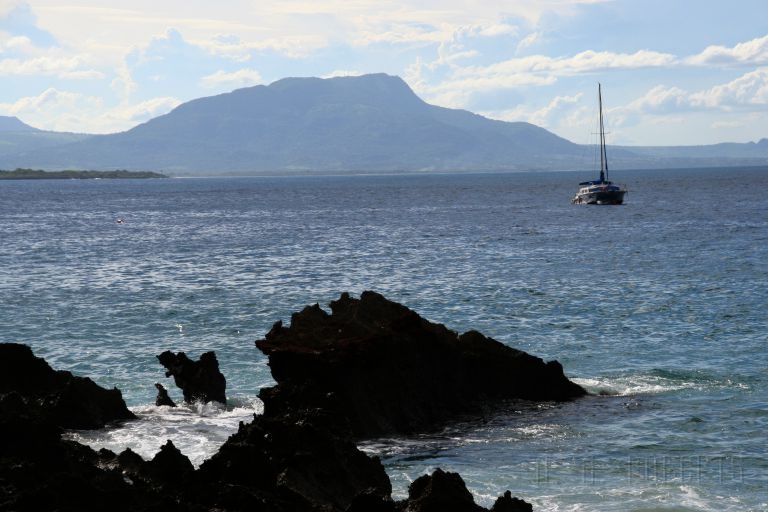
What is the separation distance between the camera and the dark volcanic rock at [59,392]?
83.6ft

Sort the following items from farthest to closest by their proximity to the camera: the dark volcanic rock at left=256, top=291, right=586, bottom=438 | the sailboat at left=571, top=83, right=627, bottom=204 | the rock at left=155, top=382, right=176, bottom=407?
the sailboat at left=571, top=83, right=627, bottom=204, the rock at left=155, top=382, right=176, bottom=407, the dark volcanic rock at left=256, top=291, right=586, bottom=438

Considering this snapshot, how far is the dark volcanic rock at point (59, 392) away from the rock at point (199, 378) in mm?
2117

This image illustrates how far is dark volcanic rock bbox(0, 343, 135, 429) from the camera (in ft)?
83.6

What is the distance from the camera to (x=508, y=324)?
42844mm

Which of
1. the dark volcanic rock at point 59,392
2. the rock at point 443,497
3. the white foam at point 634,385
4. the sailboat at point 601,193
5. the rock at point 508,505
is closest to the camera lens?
the rock at point 443,497

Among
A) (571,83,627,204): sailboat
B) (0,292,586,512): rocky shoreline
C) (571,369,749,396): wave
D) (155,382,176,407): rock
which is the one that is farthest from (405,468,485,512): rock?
(571,83,627,204): sailboat

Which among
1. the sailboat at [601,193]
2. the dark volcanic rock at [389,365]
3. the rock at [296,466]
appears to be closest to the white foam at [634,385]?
the dark volcanic rock at [389,365]

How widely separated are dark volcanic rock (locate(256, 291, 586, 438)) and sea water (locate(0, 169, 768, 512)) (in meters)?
0.86

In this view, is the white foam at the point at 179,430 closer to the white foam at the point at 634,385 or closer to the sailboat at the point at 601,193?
the white foam at the point at 634,385

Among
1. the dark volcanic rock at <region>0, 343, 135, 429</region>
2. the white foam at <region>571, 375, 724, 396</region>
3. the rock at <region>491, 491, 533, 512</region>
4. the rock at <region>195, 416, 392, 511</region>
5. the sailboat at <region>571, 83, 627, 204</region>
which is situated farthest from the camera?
the sailboat at <region>571, 83, 627, 204</region>

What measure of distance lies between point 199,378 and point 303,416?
8.60m

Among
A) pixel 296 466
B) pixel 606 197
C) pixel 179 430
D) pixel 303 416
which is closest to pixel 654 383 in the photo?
pixel 179 430

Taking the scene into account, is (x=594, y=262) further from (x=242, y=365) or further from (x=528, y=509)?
(x=528, y=509)

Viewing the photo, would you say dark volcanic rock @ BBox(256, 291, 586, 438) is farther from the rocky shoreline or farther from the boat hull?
the boat hull
